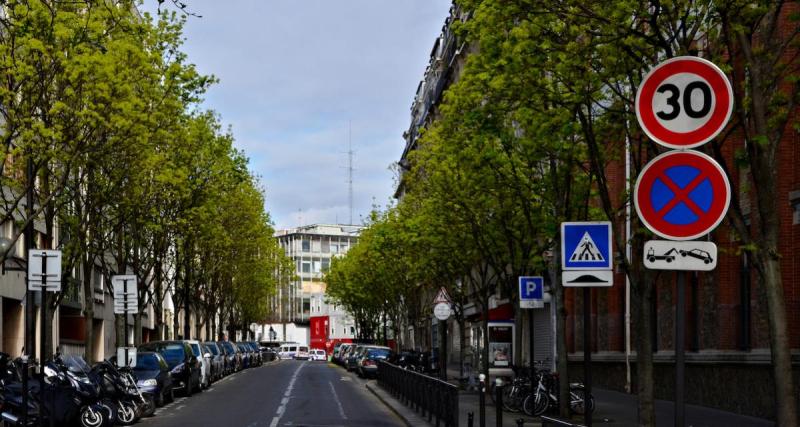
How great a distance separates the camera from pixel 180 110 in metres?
31.8

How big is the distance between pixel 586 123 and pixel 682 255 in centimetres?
1050

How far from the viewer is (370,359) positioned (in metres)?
56.9

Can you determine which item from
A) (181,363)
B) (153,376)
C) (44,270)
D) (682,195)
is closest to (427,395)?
(153,376)

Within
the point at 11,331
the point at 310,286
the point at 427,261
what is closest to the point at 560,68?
the point at 427,261

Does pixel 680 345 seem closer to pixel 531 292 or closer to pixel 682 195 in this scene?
pixel 682 195

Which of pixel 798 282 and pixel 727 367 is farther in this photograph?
pixel 727 367

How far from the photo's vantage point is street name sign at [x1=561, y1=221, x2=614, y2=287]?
12180 mm

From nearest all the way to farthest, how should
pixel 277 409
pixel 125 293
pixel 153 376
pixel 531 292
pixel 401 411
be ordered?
1. pixel 531 292
2. pixel 401 411
3. pixel 277 409
4. pixel 153 376
5. pixel 125 293

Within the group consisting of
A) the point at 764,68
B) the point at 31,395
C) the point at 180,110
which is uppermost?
the point at 180,110

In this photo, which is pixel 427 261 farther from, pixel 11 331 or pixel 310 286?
pixel 310 286

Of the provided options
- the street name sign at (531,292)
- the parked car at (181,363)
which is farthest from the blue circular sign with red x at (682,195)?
the parked car at (181,363)

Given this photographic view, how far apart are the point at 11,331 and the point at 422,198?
1556cm

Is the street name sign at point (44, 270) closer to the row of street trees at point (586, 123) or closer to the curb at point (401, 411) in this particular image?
the row of street trees at point (586, 123)

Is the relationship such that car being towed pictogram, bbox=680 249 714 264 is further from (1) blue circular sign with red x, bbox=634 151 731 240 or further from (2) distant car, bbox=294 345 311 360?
(2) distant car, bbox=294 345 311 360
